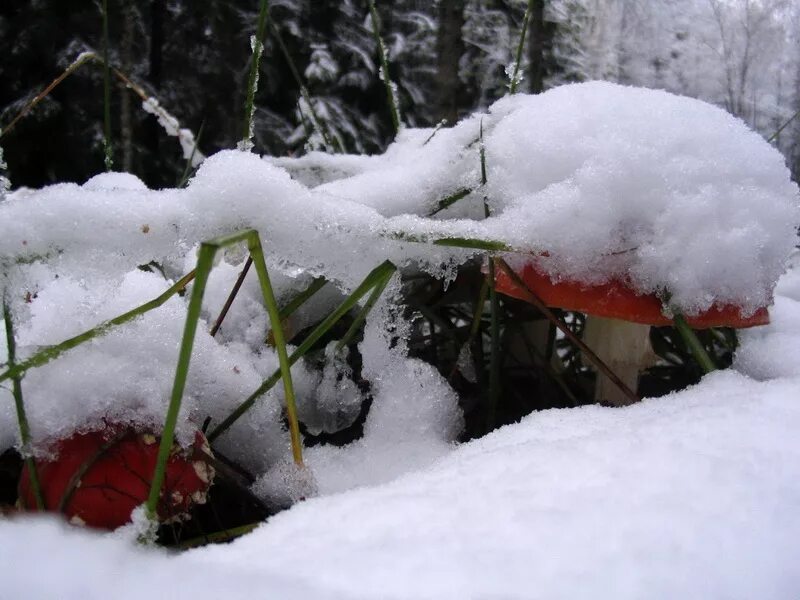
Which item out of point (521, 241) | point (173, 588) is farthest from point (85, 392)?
point (521, 241)

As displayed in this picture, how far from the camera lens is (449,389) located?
0.47m

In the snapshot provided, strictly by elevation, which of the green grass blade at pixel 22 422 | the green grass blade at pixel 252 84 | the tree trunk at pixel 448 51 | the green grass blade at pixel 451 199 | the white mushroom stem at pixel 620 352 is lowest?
the white mushroom stem at pixel 620 352

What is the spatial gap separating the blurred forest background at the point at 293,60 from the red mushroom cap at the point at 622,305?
2.92 meters

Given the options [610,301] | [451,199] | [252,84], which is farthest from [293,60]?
[610,301]

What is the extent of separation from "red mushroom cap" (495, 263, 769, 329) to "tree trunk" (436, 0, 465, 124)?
356cm

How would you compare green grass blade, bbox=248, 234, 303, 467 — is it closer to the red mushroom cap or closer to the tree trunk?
the red mushroom cap

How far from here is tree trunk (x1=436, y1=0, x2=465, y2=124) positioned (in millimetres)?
3816

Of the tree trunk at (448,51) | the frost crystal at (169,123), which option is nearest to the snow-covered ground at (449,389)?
the frost crystal at (169,123)

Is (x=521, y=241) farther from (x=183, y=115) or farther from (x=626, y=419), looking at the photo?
(x=183, y=115)

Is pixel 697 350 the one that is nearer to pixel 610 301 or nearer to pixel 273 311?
pixel 610 301

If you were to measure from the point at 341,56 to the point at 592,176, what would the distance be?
4607 mm

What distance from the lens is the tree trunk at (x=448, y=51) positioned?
3.82m

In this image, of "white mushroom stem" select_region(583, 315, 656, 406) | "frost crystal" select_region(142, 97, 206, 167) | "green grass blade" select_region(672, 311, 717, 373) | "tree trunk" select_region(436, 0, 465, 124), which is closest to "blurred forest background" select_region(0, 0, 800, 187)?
"tree trunk" select_region(436, 0, 465, 124)

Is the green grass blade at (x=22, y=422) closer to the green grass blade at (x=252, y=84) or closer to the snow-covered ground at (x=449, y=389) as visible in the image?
the snow-covered ground at (x=449, y=389)
